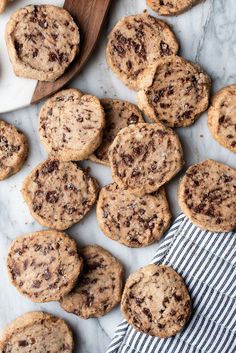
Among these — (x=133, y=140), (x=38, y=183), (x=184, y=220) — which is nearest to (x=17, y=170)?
(x=38, y=183)

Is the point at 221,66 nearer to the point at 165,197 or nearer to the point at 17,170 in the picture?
the point at 165,197

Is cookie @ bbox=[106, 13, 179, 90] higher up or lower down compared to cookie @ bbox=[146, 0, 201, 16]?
lower down

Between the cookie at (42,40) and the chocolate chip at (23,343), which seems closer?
the cookie at (42,40)

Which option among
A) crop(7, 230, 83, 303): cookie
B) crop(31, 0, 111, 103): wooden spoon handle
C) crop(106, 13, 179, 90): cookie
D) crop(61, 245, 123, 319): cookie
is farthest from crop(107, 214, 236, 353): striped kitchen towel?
crop(31, 0, 111, 103): wooden spoon handle

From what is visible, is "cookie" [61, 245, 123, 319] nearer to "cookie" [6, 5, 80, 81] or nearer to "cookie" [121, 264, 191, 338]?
"cookie" [121, 264, 191, 338]

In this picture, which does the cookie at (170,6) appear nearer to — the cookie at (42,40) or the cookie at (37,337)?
the cookie at (42,40)

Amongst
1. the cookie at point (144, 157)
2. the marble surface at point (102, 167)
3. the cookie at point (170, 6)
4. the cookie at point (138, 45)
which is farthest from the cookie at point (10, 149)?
the cookie at point (170, 6)
